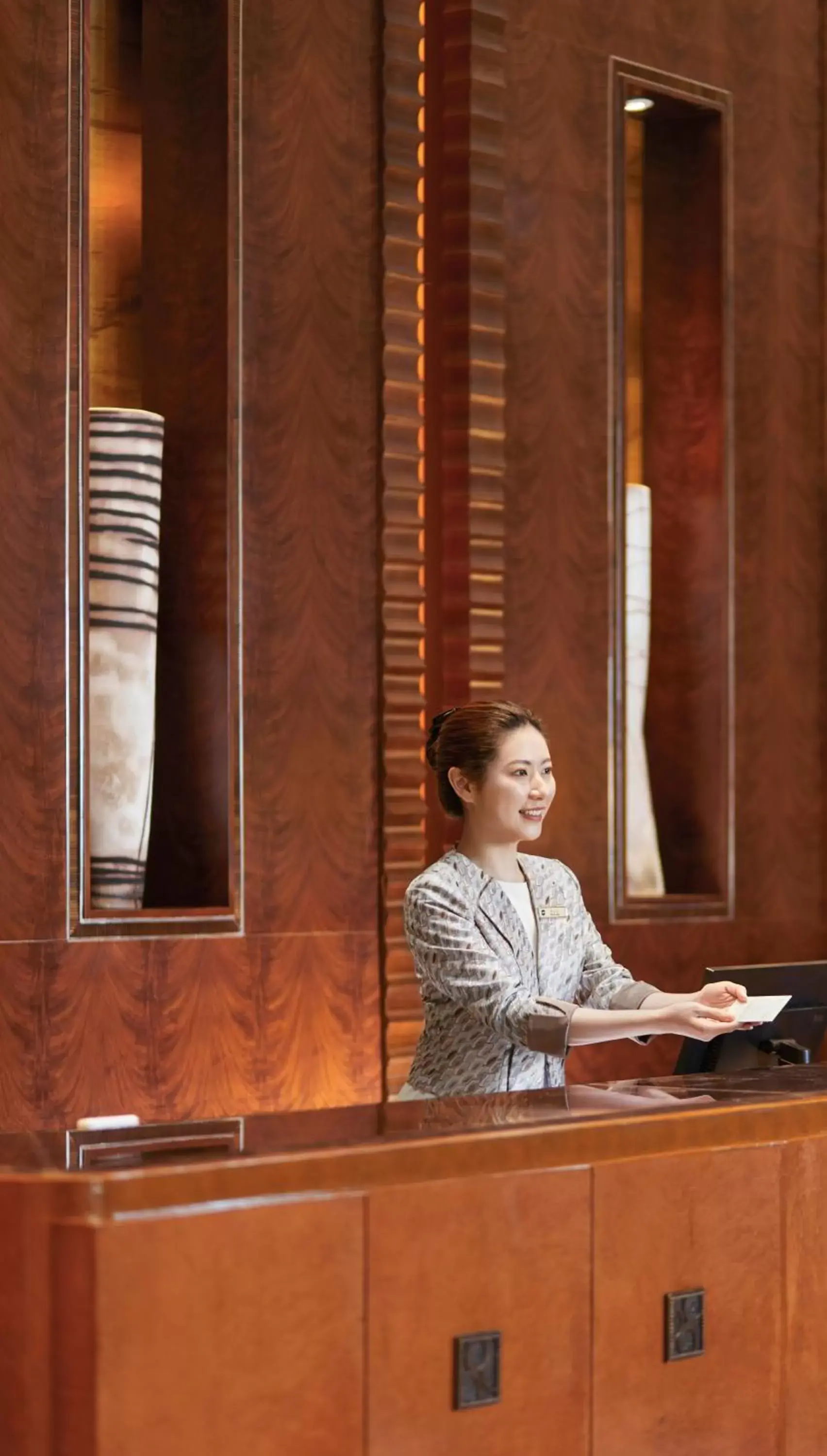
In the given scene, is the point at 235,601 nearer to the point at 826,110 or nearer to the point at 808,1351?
the point at 808,1351

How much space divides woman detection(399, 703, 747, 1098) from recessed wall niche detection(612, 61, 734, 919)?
2.05 metres

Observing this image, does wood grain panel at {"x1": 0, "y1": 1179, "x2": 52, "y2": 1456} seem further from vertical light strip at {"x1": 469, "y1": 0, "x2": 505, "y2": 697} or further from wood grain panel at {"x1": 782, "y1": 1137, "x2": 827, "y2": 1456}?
vertical light strip at {"x1": 469, "y1": 0, "x2": 505, "y2": 697}

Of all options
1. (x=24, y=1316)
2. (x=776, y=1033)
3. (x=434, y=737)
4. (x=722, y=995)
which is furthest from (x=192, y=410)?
(x=24, y=1316)

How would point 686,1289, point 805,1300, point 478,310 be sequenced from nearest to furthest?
point 686,1289 < point 805,1300 < point 478,310

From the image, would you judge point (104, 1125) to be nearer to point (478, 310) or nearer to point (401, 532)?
point (401, 532)

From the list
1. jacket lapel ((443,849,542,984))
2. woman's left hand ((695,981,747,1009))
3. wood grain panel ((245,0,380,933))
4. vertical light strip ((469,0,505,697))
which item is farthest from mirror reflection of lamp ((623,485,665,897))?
woman's left hand ((695,981,747,1009))

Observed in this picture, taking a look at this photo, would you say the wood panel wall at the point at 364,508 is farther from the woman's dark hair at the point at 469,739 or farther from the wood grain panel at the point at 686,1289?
the wood grain panel at the point at 686,1289

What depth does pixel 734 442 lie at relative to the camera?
18.6 feet

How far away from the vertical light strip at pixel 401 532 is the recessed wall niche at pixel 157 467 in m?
0.42

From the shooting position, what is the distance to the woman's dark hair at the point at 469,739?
336 cm

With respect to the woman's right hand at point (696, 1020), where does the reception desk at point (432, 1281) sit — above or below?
below

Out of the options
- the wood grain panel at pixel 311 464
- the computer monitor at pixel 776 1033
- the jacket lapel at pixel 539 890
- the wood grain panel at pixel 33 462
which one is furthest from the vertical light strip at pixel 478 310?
the computer monitor at pixel 776 1033

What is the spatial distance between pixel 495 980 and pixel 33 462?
1.64 m

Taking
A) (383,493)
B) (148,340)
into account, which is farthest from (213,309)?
(383,493)
